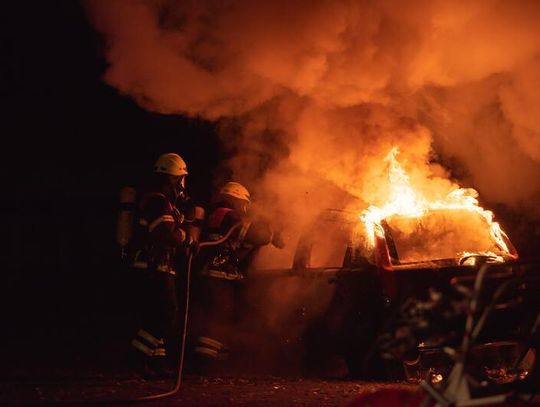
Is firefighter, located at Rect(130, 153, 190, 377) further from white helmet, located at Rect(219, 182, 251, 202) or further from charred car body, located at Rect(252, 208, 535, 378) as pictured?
charred car body, located at Rect(252, 208, 535, 378)

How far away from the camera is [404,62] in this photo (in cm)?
816

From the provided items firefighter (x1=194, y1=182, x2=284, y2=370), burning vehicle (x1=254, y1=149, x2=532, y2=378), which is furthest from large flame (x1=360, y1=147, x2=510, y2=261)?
firefighter (x1=194, y1=182, x2=284, y2=370)

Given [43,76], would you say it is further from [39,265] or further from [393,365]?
[393,365]

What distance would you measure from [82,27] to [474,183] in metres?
6.78

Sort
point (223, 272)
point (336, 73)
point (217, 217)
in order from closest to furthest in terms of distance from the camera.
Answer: point (223, 272) < point (217, 217) < point (336, 73)

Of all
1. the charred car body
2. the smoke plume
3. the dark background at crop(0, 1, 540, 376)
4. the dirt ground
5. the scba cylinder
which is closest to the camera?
the dirt ground

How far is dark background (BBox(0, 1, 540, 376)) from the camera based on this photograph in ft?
32.1

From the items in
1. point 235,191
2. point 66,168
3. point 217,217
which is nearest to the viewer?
point 217,217

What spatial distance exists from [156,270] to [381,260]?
229 centimetres

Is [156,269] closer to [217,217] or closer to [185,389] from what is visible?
[217,217]

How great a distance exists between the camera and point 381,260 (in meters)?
6.16

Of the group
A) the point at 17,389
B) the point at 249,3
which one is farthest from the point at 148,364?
the point at 249,3

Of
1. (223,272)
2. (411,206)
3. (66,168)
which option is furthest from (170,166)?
(66,168)

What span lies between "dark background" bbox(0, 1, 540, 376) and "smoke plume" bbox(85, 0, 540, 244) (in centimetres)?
207
